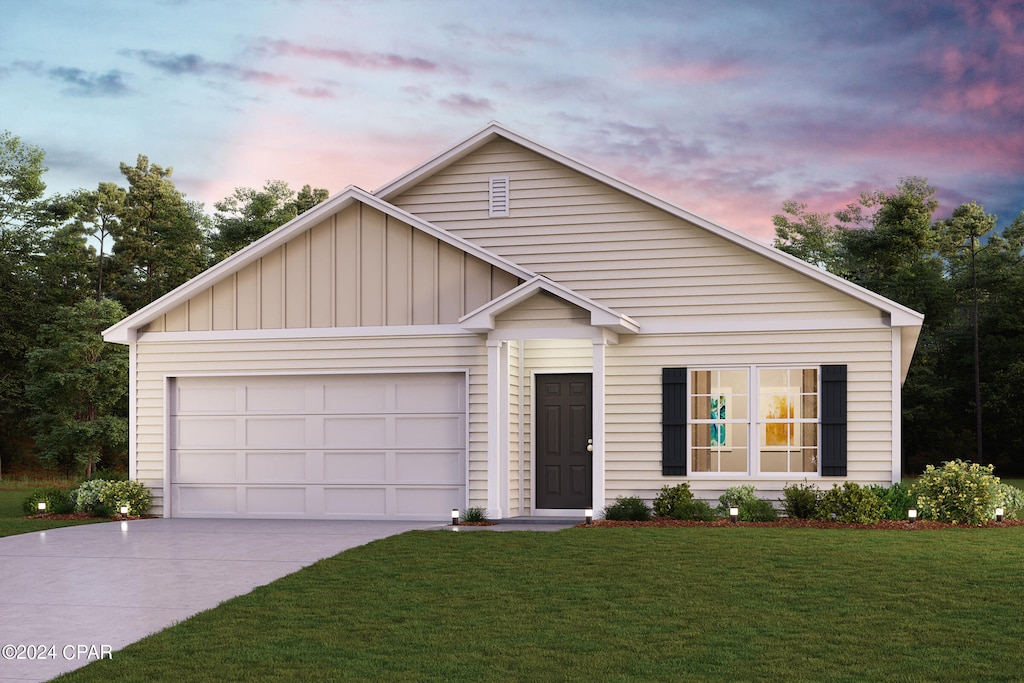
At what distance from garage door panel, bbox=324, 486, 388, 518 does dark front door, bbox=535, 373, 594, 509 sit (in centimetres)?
246

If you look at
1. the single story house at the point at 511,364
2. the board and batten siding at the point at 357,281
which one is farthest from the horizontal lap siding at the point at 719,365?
the board and batten siding at the point at 357,281

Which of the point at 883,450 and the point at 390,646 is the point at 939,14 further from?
the point at 390,646

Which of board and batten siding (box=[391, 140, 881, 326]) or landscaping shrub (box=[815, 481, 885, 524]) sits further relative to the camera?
board and batten siding (box=[391, 140, 881, 326])

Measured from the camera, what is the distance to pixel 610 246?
17.2m

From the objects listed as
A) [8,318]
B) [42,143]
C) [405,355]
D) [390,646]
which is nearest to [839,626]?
[390,646]

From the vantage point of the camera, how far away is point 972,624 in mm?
8102

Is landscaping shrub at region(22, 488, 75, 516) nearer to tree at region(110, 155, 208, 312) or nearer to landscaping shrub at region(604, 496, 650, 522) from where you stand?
landscaping shrub at region(604, 496, 650, 522)

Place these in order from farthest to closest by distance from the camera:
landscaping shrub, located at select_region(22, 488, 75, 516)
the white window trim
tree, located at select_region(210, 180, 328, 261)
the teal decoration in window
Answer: tree, located at select_region(210, 180, 328, 261) → landscaping shrub, located at select_region(22, 488, 75, 516) → the teal decoration in window → the white window trim

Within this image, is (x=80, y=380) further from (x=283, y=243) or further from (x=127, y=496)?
(x=283, y=243)

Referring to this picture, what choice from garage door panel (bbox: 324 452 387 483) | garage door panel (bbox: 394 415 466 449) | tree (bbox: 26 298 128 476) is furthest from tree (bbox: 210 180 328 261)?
garage door panel (bbox: 394 415 466 449)

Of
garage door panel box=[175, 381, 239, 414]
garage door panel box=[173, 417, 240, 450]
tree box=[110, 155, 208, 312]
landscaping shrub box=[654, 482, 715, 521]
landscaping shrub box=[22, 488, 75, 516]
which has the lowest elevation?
landscaping shrub box=[22, 488, 75, 516]

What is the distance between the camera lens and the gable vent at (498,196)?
1806 centimetres

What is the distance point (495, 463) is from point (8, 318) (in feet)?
95.0

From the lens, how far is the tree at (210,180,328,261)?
140 ft
